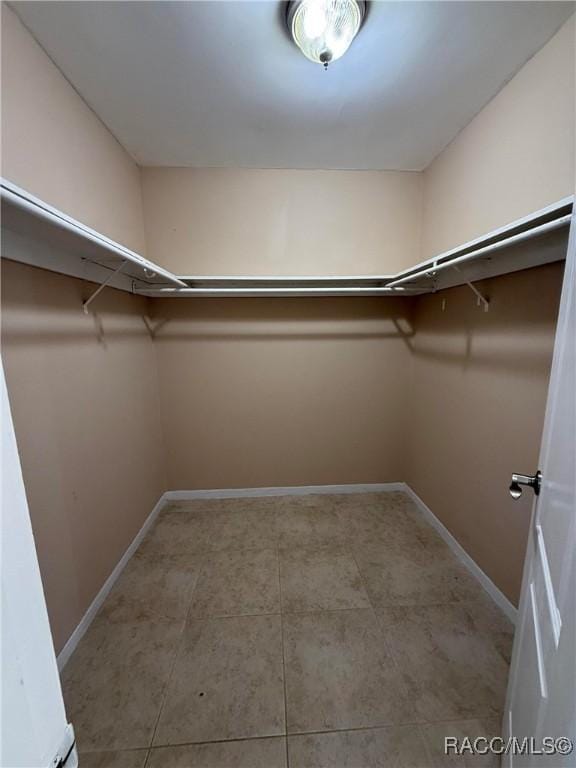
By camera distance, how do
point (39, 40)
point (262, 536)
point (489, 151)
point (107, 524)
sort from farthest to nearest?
point (262, 536) < point (107, 524) < point (489, 151) < point (39, 40)

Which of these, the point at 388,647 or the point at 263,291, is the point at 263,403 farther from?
the point at 388,647

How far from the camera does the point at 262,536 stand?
2260mm

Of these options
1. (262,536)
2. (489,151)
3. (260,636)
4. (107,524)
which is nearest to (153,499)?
(107,524)

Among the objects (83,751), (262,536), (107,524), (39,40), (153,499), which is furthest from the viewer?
(153,499)

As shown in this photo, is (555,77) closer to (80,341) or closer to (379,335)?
(379,335)

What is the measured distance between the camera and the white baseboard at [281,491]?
272 centimetres

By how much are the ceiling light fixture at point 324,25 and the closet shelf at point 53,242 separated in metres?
1.13

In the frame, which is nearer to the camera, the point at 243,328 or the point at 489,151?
the point at 489,151

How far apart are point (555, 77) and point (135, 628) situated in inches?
126

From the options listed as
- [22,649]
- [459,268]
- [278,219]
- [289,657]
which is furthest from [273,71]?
[289,657]

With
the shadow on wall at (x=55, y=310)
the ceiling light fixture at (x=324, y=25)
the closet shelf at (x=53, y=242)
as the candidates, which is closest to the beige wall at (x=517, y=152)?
the ceiling light fixture at (x=324, y=25)

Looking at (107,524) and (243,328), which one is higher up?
(243,328)

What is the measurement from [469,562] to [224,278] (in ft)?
7.98

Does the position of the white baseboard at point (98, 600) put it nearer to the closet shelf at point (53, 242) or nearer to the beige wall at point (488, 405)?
the closet shelf at point (53, 242)
